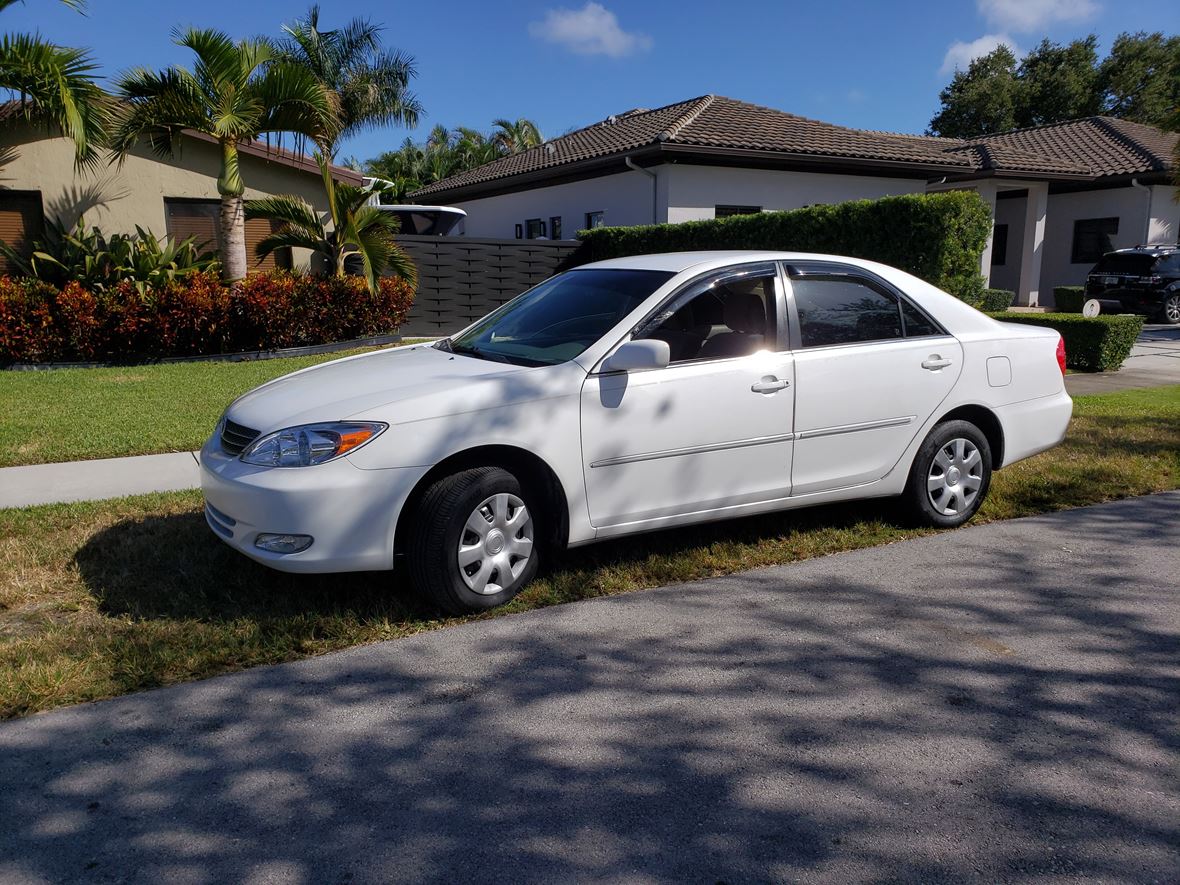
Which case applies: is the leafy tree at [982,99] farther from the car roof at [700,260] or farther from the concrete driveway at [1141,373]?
the car roof at [700,260]

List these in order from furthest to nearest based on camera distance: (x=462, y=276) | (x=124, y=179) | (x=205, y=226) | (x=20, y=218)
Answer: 1. (x=462, y=276)
2. (x=205, y=226)
3. (x=124, y=179)
4. (x=20, y=218)

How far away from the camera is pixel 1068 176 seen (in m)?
23.8

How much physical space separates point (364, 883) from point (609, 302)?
3.26m

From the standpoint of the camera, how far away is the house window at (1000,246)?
27.4m

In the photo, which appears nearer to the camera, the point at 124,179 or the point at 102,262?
the point at 102,262

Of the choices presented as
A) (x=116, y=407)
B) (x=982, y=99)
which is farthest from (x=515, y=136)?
(x=116, y=407)

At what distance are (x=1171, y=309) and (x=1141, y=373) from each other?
374 inches

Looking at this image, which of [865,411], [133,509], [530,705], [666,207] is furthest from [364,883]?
[666,207]

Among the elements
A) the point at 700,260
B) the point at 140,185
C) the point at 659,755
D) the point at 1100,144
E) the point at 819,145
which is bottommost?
the point at 659,755

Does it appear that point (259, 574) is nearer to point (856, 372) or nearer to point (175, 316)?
point (856, 372)

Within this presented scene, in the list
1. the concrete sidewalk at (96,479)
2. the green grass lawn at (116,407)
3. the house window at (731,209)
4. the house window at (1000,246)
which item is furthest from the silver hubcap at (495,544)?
the house window at (1000,246)

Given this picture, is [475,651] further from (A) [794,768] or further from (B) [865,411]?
(B) [865,411]

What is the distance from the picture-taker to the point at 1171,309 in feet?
67.5

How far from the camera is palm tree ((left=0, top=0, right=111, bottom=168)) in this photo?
12.0 m
